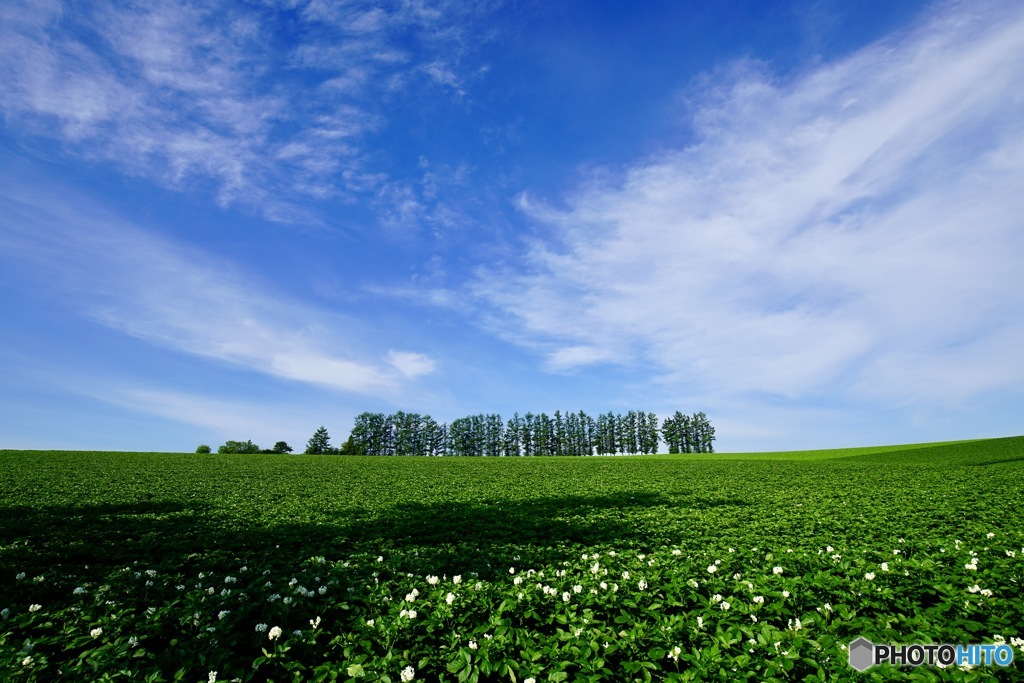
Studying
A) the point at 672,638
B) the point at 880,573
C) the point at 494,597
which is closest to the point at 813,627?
the point at 672,638

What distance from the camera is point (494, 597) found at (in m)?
6.44

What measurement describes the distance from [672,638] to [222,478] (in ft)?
111

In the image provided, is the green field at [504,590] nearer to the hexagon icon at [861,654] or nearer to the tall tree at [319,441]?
the hexagon icon at [861,654]

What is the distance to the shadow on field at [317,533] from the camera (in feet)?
34.3

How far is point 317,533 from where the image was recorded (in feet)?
44.1

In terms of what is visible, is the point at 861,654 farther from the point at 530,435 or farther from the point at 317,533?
the point at 530,435

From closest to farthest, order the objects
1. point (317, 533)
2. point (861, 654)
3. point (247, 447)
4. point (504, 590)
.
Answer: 1. point (861, 654)
2. point (504, 590)
3. point (317, 533)
4. point (247, 447)

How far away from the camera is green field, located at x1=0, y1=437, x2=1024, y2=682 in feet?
15.8

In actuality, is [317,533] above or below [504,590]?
below

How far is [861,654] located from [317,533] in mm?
13092

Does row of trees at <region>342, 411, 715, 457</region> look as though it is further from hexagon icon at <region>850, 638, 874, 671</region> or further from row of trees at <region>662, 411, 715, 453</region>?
hexagon icon at <region>850, 638, 874, 671</region>

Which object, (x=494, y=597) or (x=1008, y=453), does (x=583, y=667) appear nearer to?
(x=494, y=597)

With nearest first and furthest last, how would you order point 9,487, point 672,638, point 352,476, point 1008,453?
point 672,638 → point 9,487 → point 352,476 → point 1008,453

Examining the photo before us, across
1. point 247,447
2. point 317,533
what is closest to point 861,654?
point 317,533
